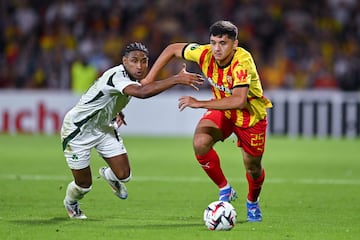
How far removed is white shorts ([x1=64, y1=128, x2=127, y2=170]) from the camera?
10203mm

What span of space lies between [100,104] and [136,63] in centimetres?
61

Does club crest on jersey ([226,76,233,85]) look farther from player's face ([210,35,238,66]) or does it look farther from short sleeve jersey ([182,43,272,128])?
player's face ([210,35,238,66])

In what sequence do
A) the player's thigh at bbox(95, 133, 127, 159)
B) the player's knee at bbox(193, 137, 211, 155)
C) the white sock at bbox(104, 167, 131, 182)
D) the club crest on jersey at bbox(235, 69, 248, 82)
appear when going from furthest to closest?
the white sock at bbox(104, 167, 131, 182) < the player's thigh at bbox(95, 133, 127, 159) < the player's knee at bbox(193, 137, 211, 155) < the club crest on jersey at bbox(235, 69, 248, 82)

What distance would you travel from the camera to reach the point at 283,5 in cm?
2677

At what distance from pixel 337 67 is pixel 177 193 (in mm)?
13260

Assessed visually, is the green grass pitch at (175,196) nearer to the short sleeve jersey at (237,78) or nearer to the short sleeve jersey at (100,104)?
the short sleeve jersey at (100,104)

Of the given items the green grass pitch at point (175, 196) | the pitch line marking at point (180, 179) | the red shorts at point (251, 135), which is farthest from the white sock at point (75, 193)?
the pitch line marking at point (180, 179)

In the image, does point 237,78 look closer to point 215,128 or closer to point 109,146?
point 215,128

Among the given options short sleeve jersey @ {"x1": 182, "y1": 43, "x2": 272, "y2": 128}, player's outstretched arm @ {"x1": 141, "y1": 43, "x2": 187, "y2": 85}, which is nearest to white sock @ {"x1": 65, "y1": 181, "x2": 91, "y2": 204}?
player's outstretched arm @ {"x1": 141, "y1": 43, "x2": 187, "y2": 85}

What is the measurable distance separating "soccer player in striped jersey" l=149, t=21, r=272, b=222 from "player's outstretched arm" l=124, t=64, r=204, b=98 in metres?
0.39

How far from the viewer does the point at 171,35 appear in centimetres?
2581

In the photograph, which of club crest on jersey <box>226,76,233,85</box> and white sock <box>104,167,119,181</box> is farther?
white sock <box>104,167,119,181</box>

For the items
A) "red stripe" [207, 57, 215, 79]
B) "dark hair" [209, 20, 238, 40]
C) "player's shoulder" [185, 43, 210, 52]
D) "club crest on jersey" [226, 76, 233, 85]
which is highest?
"dark hair" [209, 20, 238, 40]

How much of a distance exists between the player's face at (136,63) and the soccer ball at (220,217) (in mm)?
1686
